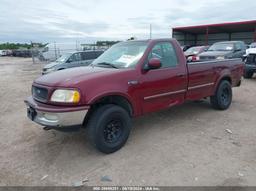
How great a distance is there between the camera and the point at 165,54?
4383 millimetres

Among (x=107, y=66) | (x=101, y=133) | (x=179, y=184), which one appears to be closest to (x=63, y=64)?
(x=107, y=66)

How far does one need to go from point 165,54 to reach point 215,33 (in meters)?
33.2

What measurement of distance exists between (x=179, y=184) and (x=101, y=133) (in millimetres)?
1333

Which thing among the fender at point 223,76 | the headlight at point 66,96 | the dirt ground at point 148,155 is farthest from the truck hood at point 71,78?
the fender at point 223,76

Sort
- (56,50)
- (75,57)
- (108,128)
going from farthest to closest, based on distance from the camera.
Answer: (56,50) < (75,57) < (108,128)

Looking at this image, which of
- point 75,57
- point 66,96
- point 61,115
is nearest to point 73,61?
point 75,57

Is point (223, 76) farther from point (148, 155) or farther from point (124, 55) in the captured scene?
point (148, 155)

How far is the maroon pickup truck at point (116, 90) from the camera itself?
3.17 m

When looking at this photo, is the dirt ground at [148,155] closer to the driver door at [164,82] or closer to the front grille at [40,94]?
the driver door at [164,82]

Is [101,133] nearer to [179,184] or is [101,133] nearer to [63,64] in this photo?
[179,184]

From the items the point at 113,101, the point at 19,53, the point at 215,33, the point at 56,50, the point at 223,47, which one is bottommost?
the point at 113,101

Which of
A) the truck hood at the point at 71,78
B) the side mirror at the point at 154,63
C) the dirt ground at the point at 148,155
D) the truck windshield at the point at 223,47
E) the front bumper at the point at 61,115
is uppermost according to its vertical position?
the truck windshield at the point at 223,47

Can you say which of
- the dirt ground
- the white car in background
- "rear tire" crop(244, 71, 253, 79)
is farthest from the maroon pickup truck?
the white car in background

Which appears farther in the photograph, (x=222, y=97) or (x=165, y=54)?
(x=222, y=97)
